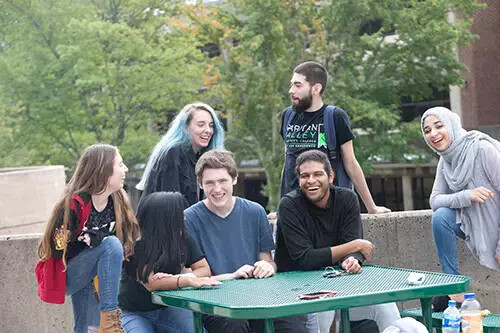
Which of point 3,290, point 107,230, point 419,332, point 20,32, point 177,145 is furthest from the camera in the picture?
point 20,32

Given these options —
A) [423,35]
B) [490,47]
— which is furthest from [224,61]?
[490,47]

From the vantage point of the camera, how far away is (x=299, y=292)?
4.23 metres

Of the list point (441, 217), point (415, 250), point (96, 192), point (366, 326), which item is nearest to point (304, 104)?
point (441, 217)

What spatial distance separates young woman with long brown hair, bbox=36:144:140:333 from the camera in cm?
483

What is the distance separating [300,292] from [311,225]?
112 cm

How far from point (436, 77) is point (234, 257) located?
21.5 metres

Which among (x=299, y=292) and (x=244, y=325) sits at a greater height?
(x=299, y=292)

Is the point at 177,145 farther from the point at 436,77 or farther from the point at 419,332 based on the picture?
the point at 436,77

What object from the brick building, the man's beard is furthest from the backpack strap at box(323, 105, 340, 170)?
the brick building

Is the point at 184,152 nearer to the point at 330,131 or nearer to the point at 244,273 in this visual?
the point at 330,131

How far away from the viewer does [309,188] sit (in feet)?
17.3

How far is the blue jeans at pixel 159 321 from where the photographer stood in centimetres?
491

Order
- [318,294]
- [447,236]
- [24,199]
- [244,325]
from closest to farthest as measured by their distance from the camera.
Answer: [318,294]
[244,325]
[447,236]
[24,199]

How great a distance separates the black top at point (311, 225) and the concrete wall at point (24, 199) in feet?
38.1
